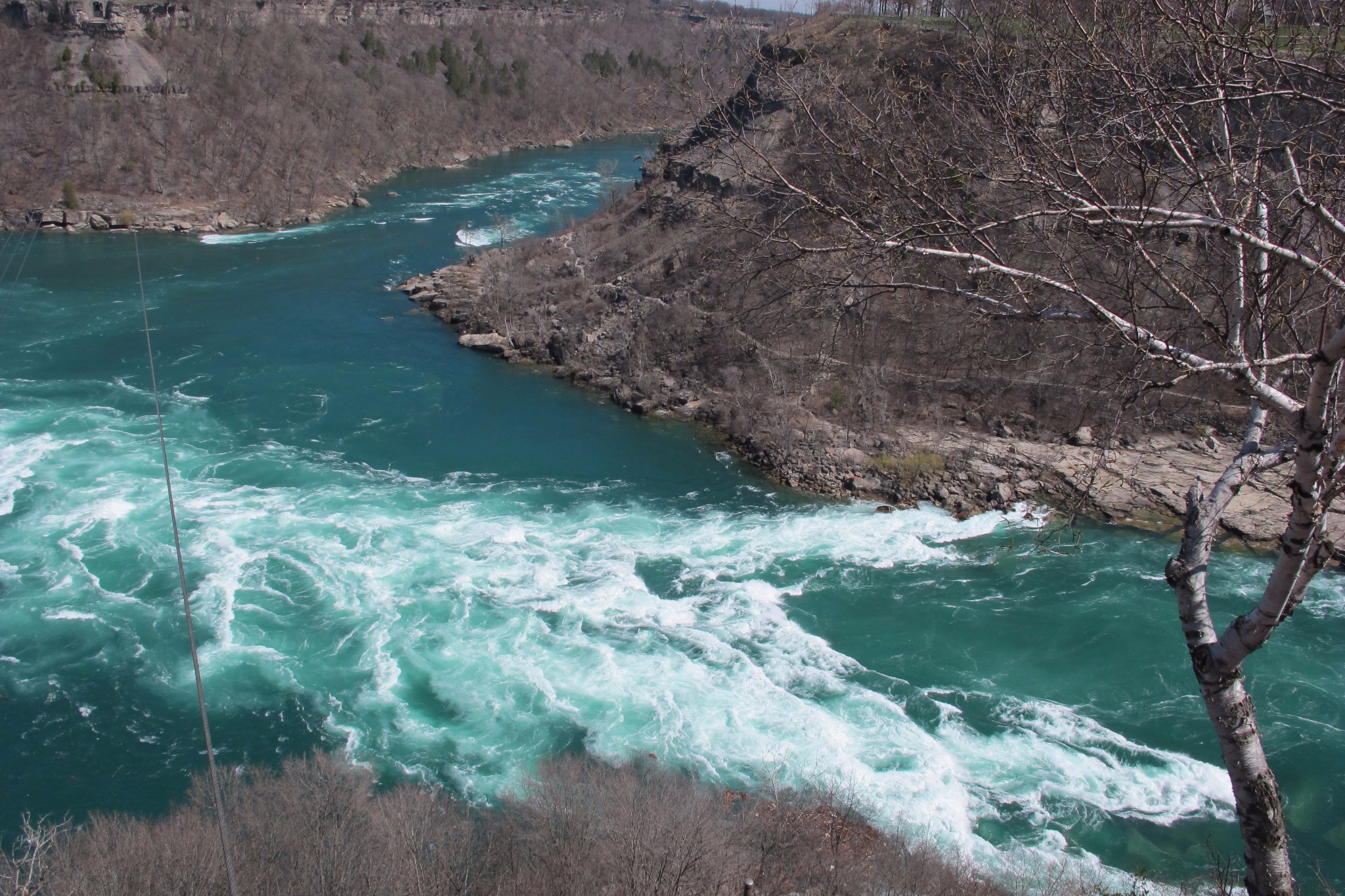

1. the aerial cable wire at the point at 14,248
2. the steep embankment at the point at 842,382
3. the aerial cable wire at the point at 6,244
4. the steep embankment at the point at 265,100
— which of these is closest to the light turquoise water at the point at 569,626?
the steep embankment at the point at 842,382

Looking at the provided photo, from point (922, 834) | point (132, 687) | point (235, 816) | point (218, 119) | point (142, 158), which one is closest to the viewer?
point (235, 816)

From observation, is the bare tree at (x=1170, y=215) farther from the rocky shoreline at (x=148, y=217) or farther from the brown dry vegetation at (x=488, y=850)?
the rocky shoreline at (x=148, y=217)

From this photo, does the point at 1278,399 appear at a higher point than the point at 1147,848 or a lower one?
higher

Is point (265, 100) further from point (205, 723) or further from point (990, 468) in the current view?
point (205, 723)

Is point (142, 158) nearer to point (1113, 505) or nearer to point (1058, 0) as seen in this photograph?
point (1113, 505)

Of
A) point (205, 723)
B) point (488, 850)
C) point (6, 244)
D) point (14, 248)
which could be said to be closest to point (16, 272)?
point (14, 248)

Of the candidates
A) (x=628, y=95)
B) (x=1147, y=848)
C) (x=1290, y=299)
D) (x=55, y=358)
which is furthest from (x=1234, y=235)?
(x=628, y=95)
